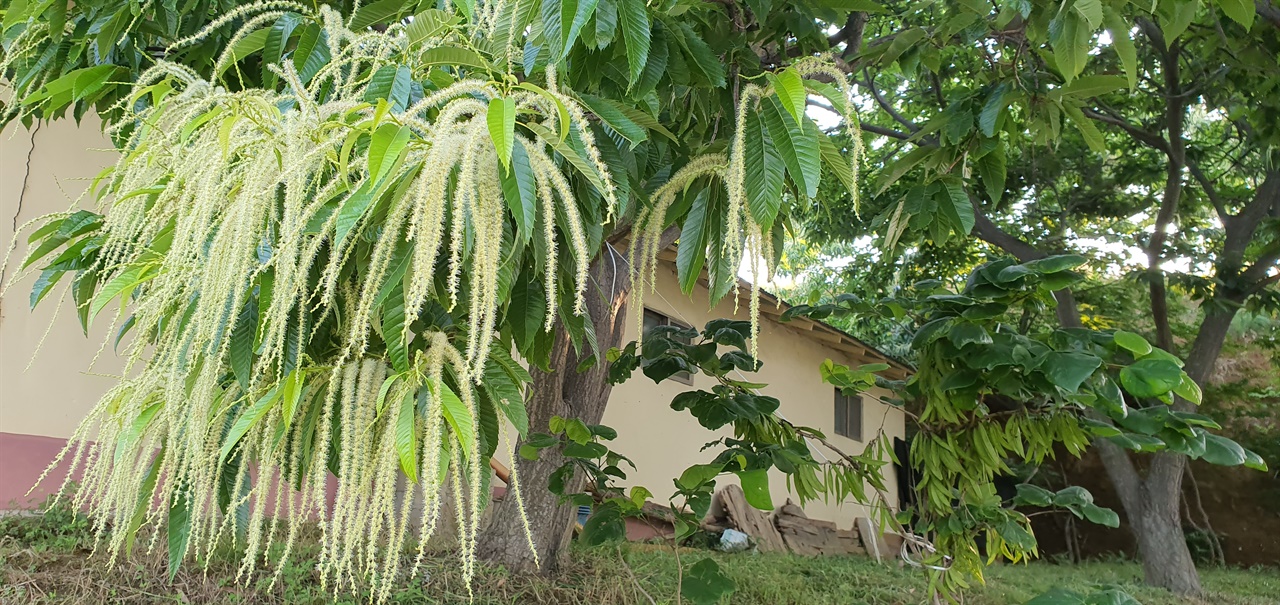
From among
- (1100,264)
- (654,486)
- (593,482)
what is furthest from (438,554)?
(1100,264)

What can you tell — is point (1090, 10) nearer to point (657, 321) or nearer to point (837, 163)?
point (837, 163)

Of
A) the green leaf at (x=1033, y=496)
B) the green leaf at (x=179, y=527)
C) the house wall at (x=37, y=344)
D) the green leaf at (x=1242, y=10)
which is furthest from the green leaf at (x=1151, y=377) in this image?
the house wall at (x=37, y=344)

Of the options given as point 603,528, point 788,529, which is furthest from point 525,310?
point 788,529

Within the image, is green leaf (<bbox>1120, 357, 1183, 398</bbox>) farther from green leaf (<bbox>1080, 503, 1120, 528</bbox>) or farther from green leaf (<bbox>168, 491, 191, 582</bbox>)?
green leaf (<bbox>168, 491, 191, 582</bbox>)

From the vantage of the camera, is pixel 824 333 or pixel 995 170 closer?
pixel 995 170

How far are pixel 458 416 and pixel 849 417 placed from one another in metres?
9.57

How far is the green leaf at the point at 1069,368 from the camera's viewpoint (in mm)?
Answer: 2113

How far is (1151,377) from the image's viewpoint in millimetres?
2166

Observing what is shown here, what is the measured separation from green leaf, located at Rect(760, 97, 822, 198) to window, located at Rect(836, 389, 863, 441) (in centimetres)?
884

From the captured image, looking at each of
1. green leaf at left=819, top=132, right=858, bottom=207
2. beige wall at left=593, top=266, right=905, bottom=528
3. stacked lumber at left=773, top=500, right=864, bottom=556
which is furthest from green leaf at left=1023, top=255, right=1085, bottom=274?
stacked lumber at left=773, top=500, right=864, bottom=556

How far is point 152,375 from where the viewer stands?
5.10ft

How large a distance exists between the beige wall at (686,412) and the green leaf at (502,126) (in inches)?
175

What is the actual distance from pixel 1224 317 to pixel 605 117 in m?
6.54

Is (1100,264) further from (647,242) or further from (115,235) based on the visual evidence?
(115,235)
